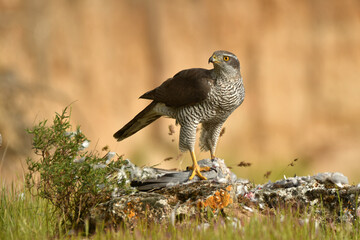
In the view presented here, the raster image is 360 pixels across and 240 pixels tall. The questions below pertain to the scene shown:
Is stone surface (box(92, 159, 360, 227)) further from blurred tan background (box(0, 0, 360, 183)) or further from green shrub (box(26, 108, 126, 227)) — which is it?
blurred tan background (box(0, 0, 360, 183))

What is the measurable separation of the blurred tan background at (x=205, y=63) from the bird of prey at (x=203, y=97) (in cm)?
472

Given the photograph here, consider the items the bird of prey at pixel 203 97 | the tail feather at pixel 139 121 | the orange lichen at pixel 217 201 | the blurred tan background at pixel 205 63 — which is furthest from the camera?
the blurred tan background at pixel 205 63

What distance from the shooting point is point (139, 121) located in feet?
19.3

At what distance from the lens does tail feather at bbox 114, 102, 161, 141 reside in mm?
5809

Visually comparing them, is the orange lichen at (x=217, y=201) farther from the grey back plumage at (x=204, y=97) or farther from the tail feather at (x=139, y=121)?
the tail feather at (x=139, y=121)

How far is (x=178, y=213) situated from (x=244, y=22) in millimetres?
8482

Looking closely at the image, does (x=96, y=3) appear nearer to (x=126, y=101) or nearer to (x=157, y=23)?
(x=157, y=23)

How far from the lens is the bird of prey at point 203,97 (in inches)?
206

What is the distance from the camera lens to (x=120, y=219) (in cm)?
418

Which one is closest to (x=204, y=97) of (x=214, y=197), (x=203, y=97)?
(x=203, y=97)

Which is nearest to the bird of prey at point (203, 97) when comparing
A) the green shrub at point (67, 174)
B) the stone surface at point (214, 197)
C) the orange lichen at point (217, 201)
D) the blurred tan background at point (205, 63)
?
the stone surface at point (214, 197)

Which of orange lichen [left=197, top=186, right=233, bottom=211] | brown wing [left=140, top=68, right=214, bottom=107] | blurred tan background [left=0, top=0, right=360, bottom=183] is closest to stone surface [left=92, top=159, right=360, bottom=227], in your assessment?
orange lichen [left=197, top=186, right=233, bottom=211]

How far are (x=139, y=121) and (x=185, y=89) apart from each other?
2.40 ft

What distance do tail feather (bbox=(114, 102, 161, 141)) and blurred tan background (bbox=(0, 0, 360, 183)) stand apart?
170 inches
